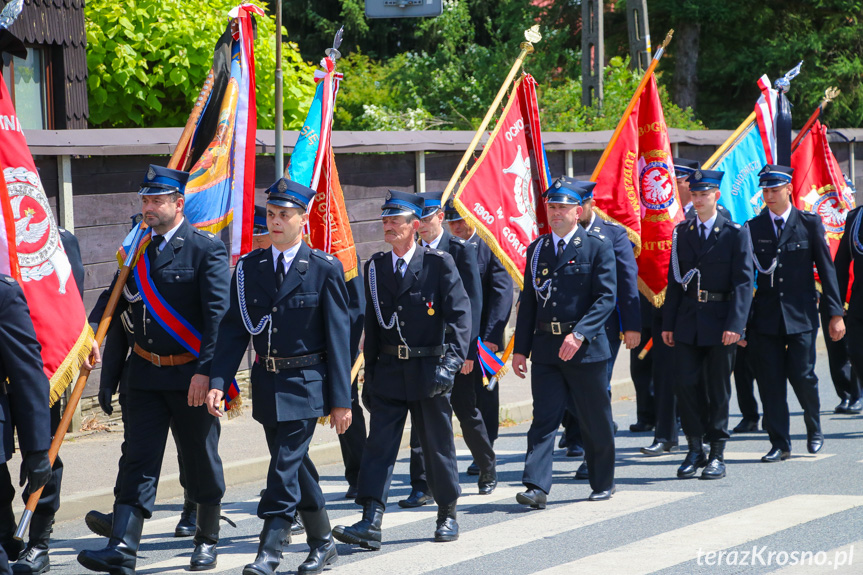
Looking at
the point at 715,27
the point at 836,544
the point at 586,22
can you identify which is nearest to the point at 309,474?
the point at 836,544

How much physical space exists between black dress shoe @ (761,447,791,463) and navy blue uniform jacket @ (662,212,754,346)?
43.0 inches

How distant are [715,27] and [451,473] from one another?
25.0 meters

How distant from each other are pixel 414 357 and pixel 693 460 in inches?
105

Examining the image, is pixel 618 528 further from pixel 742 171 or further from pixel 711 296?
pixel 742 171

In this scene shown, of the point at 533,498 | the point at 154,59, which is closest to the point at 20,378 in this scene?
the point at 533,498

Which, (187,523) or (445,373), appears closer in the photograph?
(445,373)

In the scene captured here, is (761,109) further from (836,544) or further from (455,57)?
(455,57)

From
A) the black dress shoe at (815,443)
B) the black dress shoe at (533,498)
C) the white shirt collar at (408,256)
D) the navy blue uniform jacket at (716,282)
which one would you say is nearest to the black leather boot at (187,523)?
the white shirt collar at (408,256)

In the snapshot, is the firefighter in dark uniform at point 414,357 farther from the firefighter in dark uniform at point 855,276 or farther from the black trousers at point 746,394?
the firefighter in dark uniform at point 855,276

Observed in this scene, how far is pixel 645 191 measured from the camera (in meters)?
10.3

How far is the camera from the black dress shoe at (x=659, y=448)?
30.8 ft

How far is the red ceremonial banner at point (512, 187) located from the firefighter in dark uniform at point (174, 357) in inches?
105

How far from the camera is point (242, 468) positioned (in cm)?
886

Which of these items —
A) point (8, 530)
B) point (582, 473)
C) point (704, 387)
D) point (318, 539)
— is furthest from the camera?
point (704, 387)
